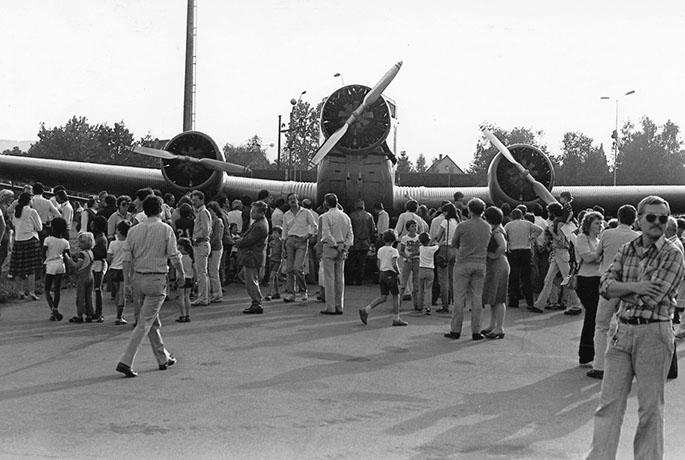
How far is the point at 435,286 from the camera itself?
46.0ft

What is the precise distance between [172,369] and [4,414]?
212 centimetres

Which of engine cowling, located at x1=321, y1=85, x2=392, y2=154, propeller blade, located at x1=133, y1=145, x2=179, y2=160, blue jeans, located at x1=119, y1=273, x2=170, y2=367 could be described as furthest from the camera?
propeller blade, located at x1=133, y1=145, x2=179, y2=160

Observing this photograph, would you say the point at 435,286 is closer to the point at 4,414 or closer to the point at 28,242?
the point at 28,242

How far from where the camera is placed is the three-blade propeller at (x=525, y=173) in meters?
18.6

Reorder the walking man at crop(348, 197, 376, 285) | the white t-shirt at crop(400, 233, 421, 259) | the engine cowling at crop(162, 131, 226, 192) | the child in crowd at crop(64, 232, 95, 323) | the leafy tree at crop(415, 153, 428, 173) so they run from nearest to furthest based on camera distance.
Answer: the child in crowd at crop(64, 232, 95, 323) < the white t-shirt at crop(400, 233, 421, 259) < the walking man at crop(348, 197, 376, 285) < the engine cowling at crop(162, 131, 226, 192) < the leafy tree at crop(415, 153, 428, 173)

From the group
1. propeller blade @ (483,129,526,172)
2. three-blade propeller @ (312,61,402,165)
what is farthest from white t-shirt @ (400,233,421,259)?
propeller blade @ (483,129,526,172)

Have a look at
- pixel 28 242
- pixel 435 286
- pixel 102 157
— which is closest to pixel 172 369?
pixel 28 242

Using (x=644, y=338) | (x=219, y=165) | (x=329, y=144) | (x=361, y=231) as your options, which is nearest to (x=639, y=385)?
(x=644, y=338)

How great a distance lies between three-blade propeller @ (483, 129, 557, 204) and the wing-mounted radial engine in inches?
120

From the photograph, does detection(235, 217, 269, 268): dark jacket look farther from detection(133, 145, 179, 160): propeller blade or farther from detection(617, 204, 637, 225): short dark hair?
detection(133, 145, 179, 160): propeller blade

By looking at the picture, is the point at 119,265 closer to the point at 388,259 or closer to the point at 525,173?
the point at 388,259

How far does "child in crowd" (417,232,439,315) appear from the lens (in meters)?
12.4

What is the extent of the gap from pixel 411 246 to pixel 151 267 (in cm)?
545

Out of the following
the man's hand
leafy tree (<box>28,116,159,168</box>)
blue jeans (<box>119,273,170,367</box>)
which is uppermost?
leafy tree (<box>28,116,159,168</box>)
